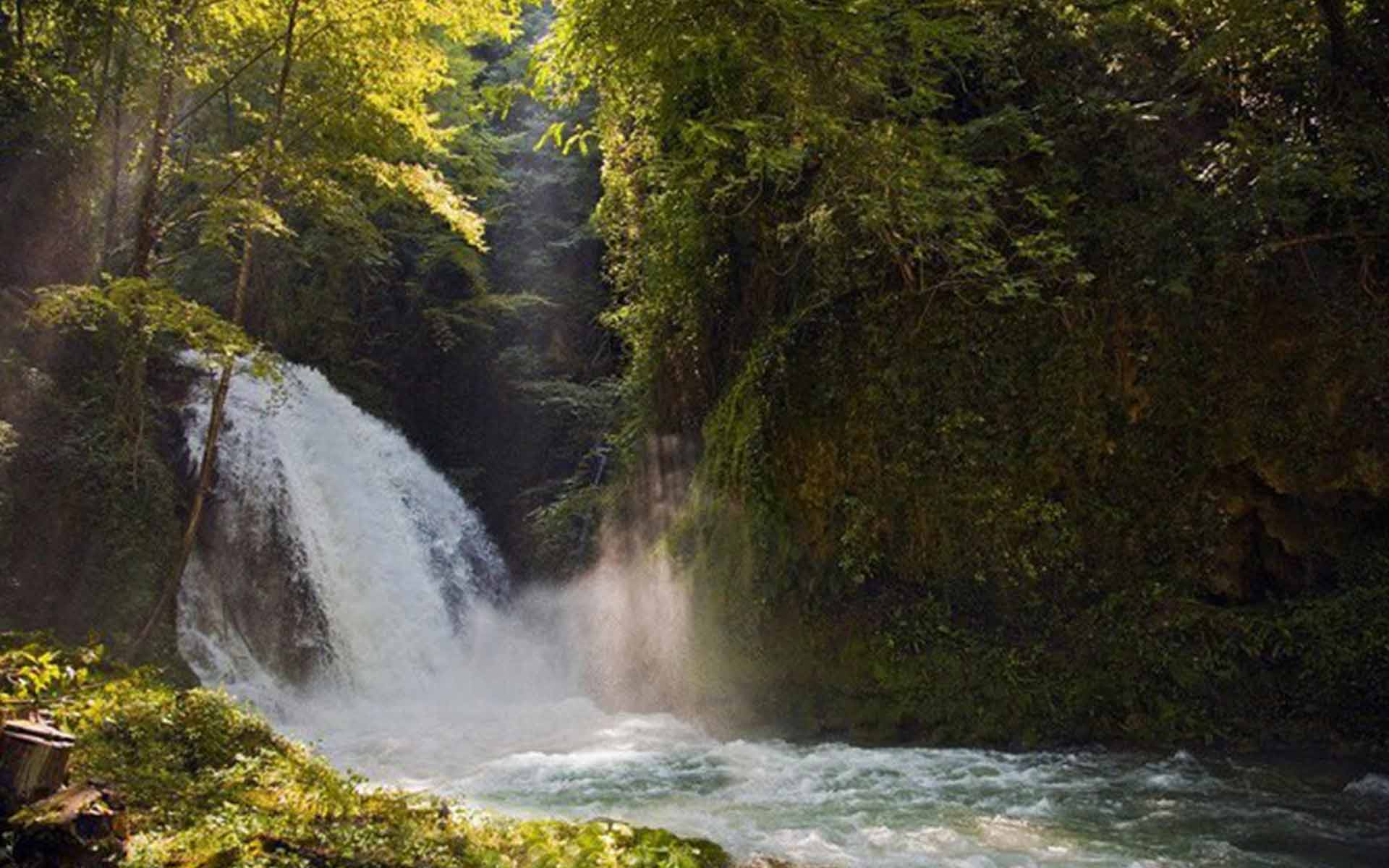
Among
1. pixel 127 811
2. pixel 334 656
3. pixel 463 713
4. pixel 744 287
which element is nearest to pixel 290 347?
pixel 334 656

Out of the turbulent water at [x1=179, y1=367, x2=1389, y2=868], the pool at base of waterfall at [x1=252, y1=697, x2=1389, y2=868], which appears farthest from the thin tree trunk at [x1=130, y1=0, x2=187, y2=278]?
the pool at base of waterfall at [x1=252, y1=697, x2=1389, y2=868]

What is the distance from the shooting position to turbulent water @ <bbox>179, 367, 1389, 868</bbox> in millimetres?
6152

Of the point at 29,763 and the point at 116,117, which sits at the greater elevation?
the point at 116,117

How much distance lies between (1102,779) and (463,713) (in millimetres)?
8128

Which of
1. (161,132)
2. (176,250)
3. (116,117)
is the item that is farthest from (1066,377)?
(176,250)

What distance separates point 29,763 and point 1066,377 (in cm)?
842

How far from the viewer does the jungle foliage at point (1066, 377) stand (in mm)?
7949

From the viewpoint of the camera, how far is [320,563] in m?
13.5

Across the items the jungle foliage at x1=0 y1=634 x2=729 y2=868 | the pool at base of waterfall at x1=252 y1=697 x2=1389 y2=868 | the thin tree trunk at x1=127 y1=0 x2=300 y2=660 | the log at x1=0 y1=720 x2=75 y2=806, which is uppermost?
the thin tree trunk at x1=127 y1=0 x2=300 y2=660

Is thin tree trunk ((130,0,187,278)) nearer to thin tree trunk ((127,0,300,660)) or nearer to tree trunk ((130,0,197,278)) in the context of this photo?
tree trunk ((130,0,197,278))

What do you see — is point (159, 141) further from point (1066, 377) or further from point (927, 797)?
point (927, 797)

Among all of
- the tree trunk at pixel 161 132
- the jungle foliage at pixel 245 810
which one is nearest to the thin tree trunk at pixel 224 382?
the tree trunk at pixel 161 132

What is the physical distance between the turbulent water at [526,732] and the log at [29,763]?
11.3 feet

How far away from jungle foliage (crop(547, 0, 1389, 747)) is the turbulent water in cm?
89
